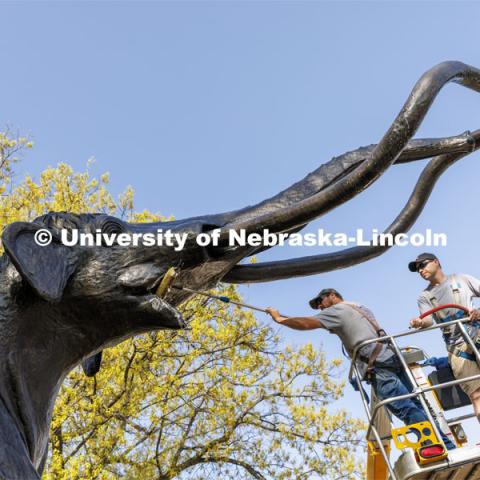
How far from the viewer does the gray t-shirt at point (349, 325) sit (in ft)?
14.9

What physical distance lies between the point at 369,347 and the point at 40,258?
110 inches

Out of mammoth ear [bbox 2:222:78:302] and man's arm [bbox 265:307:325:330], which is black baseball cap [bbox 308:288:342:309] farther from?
mammoth ear [bbox 2:222:78:302]

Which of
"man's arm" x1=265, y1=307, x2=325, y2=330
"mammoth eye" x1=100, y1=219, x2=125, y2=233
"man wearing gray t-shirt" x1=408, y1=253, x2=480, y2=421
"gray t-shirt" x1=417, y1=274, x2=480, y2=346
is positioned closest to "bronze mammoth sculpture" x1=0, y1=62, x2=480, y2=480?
"mammoth eye" x1=100, y1=219, x2=125, y2=233

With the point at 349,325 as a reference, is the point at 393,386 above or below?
below

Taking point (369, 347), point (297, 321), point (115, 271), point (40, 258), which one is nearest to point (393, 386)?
point (369, 347)

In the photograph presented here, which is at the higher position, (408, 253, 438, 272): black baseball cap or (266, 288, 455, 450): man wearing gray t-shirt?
(408, 253, 438, 272): black baseball cap

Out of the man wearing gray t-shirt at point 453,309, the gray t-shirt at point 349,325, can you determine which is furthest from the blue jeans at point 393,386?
the man wearing gray t-shirt at point 453,309

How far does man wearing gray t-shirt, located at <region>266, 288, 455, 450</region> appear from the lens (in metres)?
4.23

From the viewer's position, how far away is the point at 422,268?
4.79 meters

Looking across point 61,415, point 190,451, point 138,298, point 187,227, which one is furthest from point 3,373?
point 190,451

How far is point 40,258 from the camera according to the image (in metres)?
2.48

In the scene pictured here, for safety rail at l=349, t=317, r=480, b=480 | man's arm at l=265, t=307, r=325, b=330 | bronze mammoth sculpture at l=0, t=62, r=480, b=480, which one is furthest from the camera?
man's arm at l=265, t=307, r=325, b=330

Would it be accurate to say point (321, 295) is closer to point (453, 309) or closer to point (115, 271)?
point (453, 309)

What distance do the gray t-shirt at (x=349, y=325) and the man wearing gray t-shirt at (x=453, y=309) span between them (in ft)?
1.46
